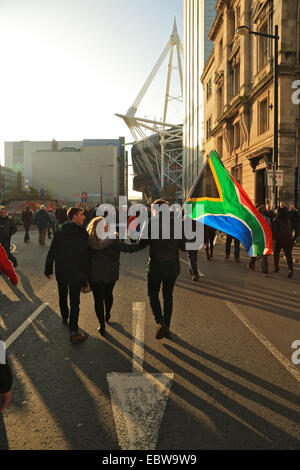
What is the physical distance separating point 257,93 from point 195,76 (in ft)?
120

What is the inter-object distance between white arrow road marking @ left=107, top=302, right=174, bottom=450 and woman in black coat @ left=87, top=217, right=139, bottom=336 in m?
1.19

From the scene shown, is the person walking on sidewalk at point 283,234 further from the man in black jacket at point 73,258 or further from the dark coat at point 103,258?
the man in black jacket at point 73,258

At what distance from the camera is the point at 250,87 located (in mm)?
24969

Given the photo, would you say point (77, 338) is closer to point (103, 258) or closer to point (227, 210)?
point (103, 258)

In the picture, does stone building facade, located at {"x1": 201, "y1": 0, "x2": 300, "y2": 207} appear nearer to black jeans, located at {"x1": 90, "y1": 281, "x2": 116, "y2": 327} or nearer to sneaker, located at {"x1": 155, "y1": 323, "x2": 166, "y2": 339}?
black jeans, located at {"x1": 90, "y1": 281, "x2": 116, "y2": 327}

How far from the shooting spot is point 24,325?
231 inches

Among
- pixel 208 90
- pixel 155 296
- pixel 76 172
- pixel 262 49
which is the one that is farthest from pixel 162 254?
pixel 76 172

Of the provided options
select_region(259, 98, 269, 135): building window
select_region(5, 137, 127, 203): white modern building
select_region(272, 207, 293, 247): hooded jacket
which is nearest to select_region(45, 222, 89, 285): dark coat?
select_region(272, 207, 293, 247): hooded jacket

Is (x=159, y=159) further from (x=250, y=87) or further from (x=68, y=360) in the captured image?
(x=68, y=360)

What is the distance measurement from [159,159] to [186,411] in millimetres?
96213

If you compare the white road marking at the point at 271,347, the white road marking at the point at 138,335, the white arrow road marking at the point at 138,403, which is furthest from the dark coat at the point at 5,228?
the white arrow road marking at the point at 138,403
